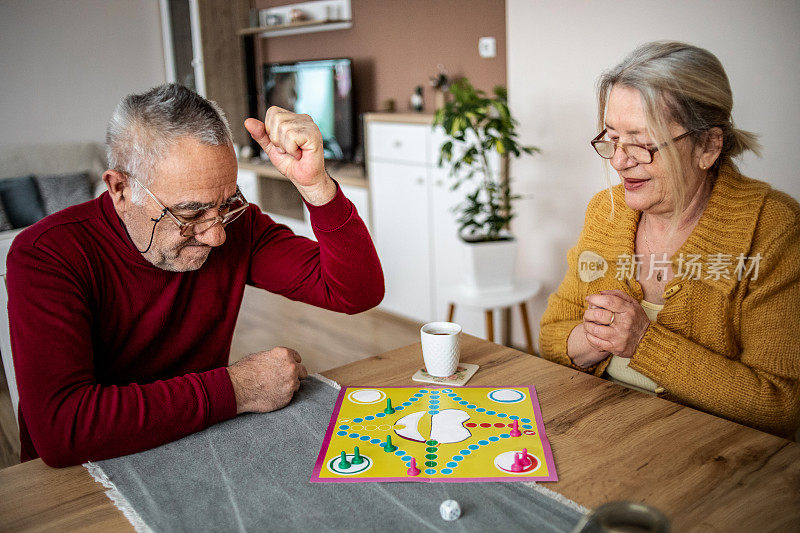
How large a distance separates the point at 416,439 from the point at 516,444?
0.15 m

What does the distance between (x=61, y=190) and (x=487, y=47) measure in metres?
3.40

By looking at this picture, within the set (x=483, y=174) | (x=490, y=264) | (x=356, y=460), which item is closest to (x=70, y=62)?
(x=483, y=174)

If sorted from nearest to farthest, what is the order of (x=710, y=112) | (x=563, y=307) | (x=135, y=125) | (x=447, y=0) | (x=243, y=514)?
1. (x=243, y=514)
2. (x=135, y=125)
3. (x=710, y=112)
4. (x=563, y=307)
5. (x=447, y=0)

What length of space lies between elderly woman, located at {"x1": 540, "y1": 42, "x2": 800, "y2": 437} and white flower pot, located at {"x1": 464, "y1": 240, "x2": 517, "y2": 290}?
4.49ft

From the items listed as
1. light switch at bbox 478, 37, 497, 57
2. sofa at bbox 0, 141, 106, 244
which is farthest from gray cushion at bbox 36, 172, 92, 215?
light switch at bbox 478, 37, 497, 57

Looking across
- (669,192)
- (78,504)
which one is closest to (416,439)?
(78,504)

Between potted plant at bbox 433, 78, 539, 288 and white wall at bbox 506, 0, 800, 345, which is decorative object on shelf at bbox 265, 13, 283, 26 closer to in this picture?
potted plant at bbox 433, 78, 539, 288

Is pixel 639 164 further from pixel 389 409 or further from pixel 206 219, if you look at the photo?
pixel 206 219

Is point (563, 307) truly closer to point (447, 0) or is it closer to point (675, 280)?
point (675, 280)

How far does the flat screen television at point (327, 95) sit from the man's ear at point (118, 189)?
119 inches

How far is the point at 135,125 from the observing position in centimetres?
121

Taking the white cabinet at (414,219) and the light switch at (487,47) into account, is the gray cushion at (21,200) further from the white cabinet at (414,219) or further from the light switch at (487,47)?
the light switch at (487,47)

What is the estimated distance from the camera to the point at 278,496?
91 cm

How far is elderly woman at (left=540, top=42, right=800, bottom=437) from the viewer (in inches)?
49.0
